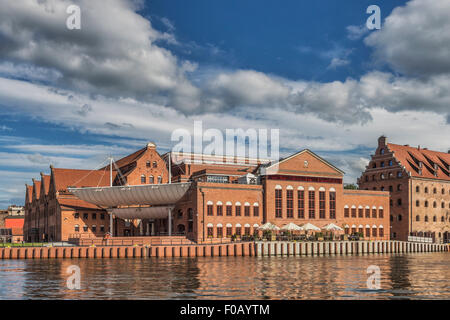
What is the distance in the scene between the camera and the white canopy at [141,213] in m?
79.2

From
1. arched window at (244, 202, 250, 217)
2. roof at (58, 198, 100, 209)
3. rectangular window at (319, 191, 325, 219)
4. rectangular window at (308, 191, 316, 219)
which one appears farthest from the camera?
rectangular window at (319, 191, 325, 219)

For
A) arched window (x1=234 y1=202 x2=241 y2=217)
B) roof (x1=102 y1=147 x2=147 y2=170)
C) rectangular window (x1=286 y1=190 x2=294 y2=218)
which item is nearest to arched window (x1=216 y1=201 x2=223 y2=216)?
arched window (x1=234 y1=202 x2=241 y2=217)

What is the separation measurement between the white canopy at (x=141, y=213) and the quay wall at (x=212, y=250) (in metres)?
17.9

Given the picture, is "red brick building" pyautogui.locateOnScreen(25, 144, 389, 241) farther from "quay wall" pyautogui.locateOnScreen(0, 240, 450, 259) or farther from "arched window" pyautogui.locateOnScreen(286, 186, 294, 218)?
"quay wall" pyautogui.locateOnScreen(0, 240, 450, 259)

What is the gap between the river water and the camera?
93.7 ft

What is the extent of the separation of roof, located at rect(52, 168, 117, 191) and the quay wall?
28.7 m

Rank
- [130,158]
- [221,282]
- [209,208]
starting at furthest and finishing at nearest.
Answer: [130,158] < [209,208] < [221,282]

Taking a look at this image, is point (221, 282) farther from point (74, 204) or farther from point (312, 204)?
point (74, 204)

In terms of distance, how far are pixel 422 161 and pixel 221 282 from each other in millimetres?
76018

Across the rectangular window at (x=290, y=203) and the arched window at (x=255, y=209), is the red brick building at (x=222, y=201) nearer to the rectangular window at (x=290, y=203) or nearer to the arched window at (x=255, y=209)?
the rectangular window at (x=290, y=203)

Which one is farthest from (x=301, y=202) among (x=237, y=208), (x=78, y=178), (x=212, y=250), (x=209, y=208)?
(x=78, y=178)

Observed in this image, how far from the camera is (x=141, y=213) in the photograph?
80375mm
